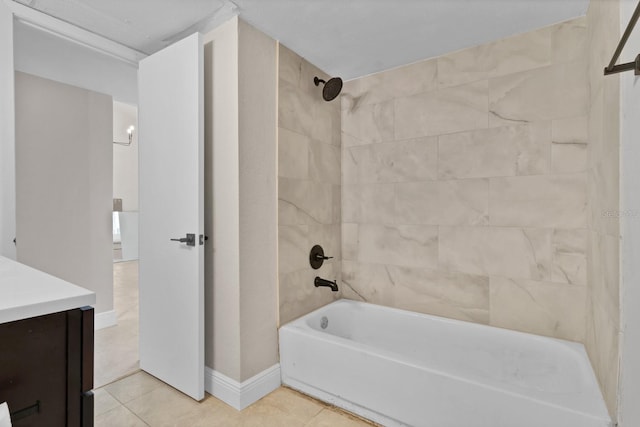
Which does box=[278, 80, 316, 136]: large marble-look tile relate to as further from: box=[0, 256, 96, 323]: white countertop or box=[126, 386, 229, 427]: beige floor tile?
box=[126, 386, 229, 427]: beige floor tile

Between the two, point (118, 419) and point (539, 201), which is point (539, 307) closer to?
point (539, 201)

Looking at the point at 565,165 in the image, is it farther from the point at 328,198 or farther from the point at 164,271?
the point at 164,271

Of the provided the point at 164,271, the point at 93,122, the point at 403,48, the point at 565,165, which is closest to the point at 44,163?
the point at 93,122

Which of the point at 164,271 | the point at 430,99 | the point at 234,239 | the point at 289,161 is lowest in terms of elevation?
the point at 164,271

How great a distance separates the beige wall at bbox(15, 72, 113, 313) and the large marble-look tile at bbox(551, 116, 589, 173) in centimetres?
354

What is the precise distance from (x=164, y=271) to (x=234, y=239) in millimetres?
563

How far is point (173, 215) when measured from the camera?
196 cm

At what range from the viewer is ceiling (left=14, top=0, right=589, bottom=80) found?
172cm

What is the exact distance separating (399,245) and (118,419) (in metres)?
2.02

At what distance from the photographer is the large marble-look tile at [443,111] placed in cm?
212

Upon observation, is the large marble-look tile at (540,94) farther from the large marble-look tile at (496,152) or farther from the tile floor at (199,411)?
the tile floor at (199,411)

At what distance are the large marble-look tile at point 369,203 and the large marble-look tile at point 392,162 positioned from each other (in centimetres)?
6

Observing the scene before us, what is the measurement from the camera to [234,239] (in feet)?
6.07

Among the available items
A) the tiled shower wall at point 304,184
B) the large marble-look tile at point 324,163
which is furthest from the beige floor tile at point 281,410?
the large marble-look tile at point 324,163
